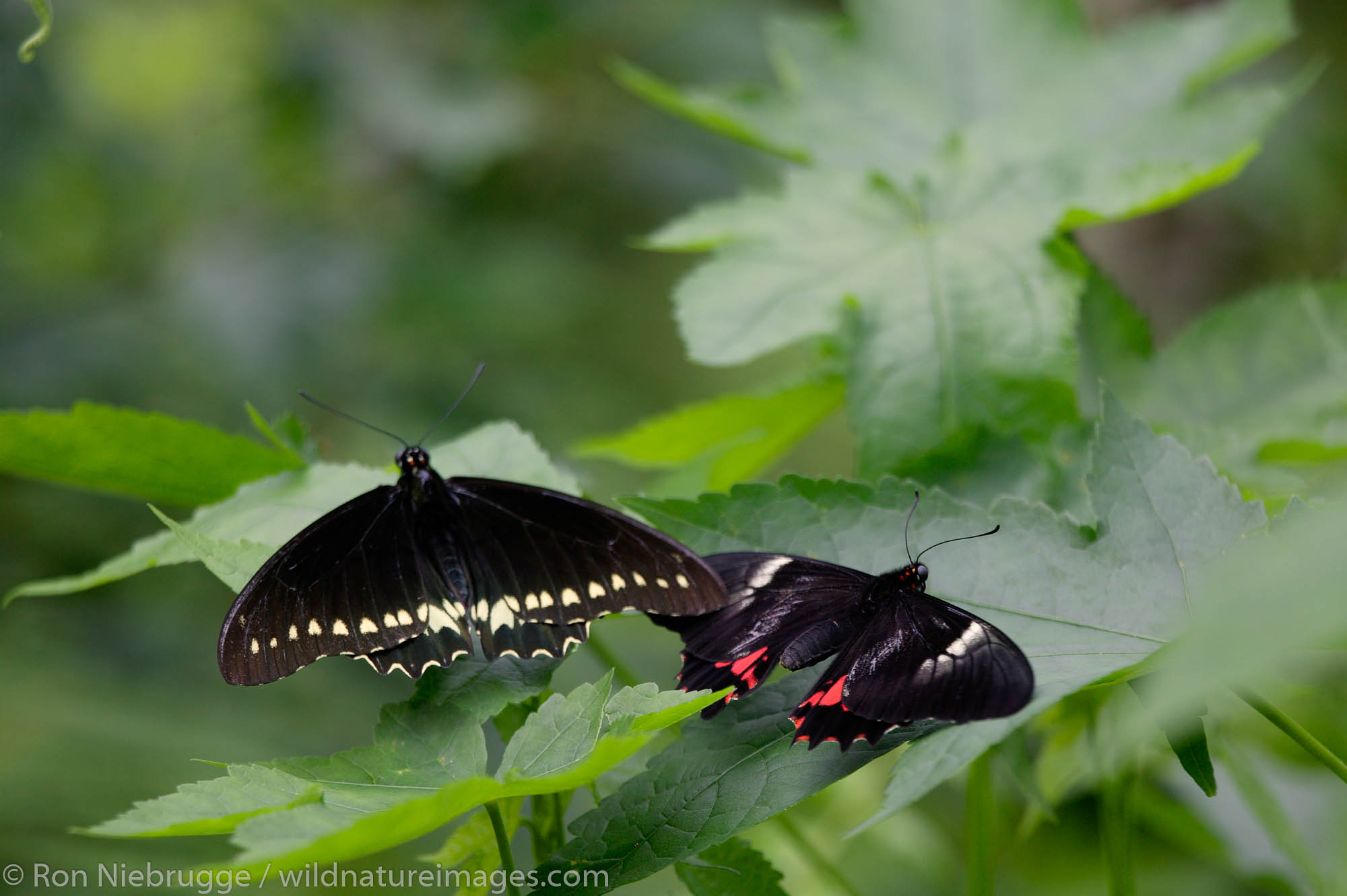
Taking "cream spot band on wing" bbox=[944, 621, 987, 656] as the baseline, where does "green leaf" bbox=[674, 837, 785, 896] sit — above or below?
below

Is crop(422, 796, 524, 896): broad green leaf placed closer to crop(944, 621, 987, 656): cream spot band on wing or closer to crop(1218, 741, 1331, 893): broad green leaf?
crop(944, 621, 987, 656): cream spot band on wing

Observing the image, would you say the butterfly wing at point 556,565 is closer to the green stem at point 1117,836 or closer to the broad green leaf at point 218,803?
the broad green leaf at point 218,803

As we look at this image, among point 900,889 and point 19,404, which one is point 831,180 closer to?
point 900,889

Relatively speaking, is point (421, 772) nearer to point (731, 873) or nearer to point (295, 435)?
point (731, 873)

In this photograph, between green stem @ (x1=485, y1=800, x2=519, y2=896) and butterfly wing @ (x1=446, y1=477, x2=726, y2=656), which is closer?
green stem @ (x1=485, y1=800, x2=519, y2=896)

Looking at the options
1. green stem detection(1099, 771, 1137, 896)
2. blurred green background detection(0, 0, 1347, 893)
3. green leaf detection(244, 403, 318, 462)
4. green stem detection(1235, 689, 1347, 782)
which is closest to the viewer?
green stem detection(1235, 689, 1347, 782)

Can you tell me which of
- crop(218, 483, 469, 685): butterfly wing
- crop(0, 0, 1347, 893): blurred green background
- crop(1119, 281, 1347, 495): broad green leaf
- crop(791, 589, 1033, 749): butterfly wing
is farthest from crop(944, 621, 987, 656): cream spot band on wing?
crop(0, 0, 1347, 893): blurred green background

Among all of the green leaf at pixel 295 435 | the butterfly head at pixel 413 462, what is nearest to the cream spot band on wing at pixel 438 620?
the butterfly head at pixel 413 462
